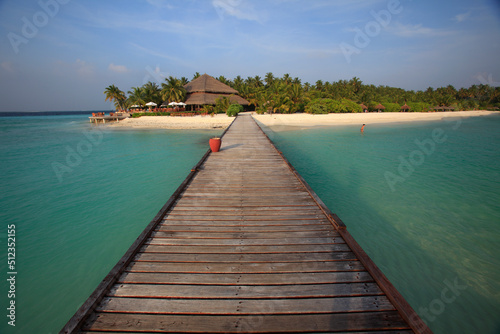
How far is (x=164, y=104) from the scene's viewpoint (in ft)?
159

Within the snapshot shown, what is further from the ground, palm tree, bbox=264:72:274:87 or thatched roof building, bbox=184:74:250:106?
palm tree, bbox=264:72:274:87

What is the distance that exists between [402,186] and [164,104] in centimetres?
4943

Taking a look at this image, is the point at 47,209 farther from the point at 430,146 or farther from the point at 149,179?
the point at 430,146

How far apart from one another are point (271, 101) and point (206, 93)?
45.4 ft

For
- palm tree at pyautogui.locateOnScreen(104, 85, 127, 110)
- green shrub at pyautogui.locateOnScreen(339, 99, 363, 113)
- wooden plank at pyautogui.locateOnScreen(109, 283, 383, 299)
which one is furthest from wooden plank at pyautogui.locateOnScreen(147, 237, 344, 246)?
palm tree at pyautogui.locateOnScreen(104, 85, 127, 110)

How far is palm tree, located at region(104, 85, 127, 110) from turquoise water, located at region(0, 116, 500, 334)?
137ft

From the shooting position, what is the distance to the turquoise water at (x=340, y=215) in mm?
4250

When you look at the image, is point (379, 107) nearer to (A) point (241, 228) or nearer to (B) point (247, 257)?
(A) point (241, 228)

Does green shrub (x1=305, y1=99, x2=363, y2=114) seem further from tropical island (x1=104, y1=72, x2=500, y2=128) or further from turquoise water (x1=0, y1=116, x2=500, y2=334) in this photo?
turquoise water (x1=0, y1=116, x2=500, y2=334)

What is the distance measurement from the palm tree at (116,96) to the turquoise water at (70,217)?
40872 mm

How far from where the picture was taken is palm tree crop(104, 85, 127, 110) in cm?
4984
